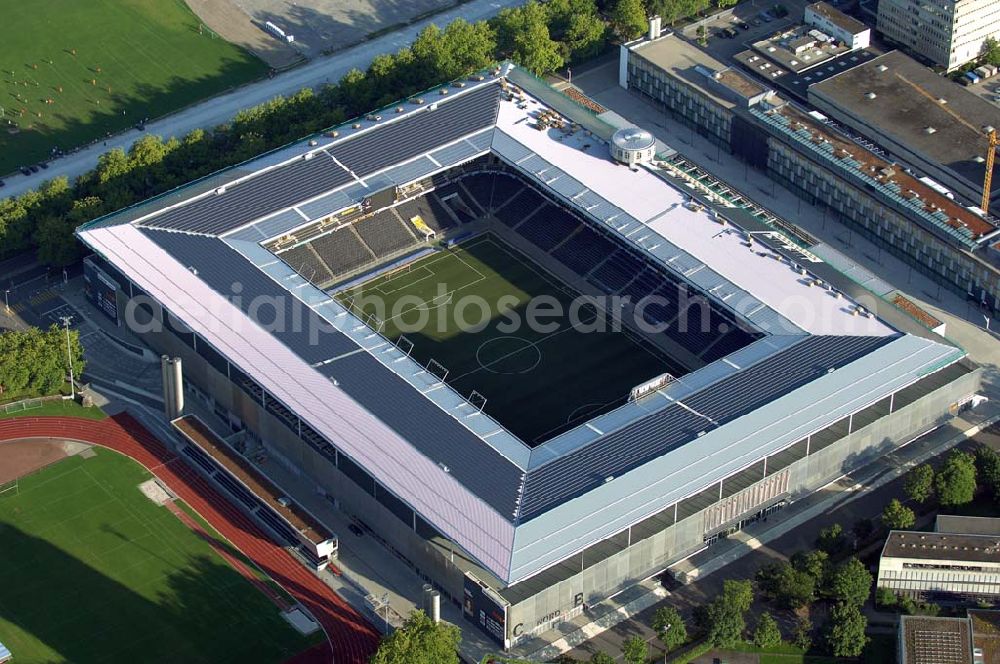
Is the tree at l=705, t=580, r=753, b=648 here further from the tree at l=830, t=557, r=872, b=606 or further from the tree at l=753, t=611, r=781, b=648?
the tree at l=830, t=557, r=872, b=606

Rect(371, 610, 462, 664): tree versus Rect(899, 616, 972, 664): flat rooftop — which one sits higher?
Rect(371, 610, 462, 664): tree

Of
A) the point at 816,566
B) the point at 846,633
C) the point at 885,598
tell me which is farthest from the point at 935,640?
the point at 816,566

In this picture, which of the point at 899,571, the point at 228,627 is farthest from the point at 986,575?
the point at 228,627

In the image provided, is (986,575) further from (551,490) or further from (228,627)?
(228,627)

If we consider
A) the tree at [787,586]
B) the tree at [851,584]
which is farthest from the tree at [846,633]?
the tree at [787,586]

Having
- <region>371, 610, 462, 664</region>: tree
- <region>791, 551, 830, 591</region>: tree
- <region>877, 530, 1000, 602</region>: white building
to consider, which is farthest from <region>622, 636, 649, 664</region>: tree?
<region>877, 530, 1000, 602</region>: white building

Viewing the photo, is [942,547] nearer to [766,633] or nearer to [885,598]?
[885,598]

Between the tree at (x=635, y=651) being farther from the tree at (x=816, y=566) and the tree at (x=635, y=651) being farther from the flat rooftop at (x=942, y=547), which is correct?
the flat rooftop at (x=942, y=547)
